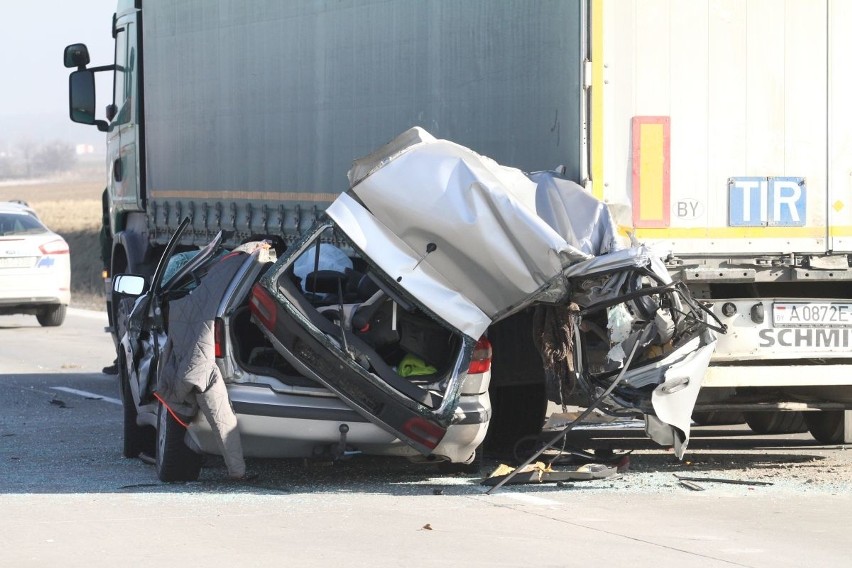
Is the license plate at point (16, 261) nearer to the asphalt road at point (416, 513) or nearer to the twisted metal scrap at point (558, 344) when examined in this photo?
the asphalt road at point (416, 513)

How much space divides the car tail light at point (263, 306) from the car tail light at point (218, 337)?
0.19m

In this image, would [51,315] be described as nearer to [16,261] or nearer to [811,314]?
[16,261]

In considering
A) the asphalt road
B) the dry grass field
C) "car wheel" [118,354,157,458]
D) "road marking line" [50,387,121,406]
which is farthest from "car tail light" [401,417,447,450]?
the dry grass field

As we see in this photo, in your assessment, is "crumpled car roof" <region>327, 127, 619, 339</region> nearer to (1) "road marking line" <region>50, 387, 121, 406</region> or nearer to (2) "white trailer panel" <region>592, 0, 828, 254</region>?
(2) "white trailer panel" <region>592, 0, 828, 254</region>

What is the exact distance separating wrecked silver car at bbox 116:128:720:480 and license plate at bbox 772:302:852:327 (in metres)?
0.83

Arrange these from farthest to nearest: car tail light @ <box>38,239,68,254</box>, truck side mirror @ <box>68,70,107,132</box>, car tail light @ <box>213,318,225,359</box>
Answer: car tail light @ <box>38,239,68,254</box>
truck side mirror @ <box>68,70,107,132</box>
car tail light @ <box>213,318,225,359</box>

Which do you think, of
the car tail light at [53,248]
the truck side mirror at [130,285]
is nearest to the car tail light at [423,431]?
the truck side mirror at [130,285]

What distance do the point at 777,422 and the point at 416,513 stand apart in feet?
14.7

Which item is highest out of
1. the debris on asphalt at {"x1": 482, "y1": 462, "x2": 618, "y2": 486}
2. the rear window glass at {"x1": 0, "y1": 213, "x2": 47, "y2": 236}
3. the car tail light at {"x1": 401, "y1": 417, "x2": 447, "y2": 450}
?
the rear window glass at {"x1": 0, "y1": 213, "x2": 47, "y2": 236}

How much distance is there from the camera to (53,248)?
76.3 feet

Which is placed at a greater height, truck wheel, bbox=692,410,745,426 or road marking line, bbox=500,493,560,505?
road marking line, bbox=500,493,560,505

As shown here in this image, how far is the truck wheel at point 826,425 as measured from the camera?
37.2 feet

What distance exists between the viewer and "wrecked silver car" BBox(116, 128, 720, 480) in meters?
8.73

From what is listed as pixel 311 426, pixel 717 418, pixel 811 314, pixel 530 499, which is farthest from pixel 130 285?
pixel 717 418
